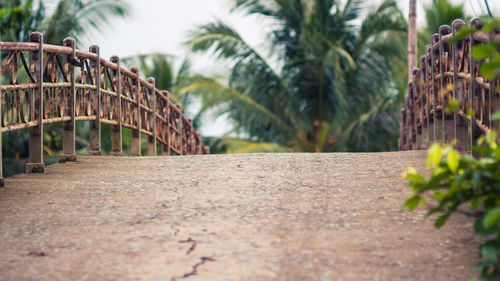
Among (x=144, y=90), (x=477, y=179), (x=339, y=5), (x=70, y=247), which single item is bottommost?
(x=70, y=247)

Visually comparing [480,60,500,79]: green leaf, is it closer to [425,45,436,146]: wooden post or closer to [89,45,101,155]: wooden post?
[425,45,436,146]: wooden post

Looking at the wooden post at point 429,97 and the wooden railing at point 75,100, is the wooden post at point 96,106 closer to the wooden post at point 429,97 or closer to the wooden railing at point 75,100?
the wooden railing at point 75,100

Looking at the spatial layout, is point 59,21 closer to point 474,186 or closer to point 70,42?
point 70,42

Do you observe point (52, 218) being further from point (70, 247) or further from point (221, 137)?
point (221, 137)

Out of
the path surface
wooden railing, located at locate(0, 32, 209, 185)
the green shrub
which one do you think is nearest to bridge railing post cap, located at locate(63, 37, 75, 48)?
wooden railing, located at locate(0, 32, 209, 185)

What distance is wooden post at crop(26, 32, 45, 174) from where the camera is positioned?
26.8 feet

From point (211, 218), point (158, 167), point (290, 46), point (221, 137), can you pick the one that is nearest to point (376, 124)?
point (290, 46)

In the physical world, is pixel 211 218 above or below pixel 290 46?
below

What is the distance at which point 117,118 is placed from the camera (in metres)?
11.8

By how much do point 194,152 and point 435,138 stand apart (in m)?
9.64

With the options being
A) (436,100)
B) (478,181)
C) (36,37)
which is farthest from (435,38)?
(478,181)

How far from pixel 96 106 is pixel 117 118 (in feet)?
3.97

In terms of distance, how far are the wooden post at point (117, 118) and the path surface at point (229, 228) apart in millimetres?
3998

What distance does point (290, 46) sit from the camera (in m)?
21.8
